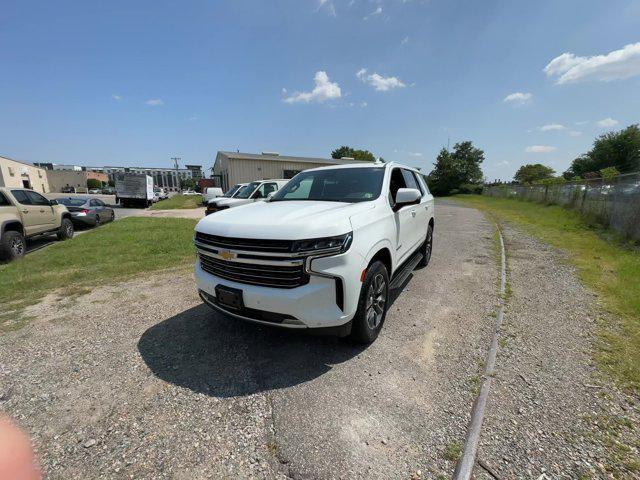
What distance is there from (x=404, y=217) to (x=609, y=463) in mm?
2829

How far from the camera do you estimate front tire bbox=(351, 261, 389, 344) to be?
2824 millimetres

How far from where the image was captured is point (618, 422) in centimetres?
218

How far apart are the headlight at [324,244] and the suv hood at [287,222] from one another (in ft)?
0.14

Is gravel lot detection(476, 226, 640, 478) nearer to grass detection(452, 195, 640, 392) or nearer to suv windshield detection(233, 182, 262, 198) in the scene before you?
grass detection(452, 195, 640, 392)

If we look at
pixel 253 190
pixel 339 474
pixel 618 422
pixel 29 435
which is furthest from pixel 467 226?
pixel 29 435

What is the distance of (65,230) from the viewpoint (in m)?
9.63

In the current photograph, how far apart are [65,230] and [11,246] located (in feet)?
9.73

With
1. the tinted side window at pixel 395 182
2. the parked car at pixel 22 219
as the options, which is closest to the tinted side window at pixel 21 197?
the parked car at pixel 22 219

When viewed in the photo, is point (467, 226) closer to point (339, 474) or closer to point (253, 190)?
point (253, 190)

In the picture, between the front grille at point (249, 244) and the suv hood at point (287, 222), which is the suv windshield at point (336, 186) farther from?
the front grille at point (249, 244)

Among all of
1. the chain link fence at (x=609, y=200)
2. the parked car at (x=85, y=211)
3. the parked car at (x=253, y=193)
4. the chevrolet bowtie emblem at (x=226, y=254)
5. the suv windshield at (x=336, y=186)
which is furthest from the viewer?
the parked car at (x=85, y=211)

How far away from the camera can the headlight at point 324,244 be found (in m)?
2.47

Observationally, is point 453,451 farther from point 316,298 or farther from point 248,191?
point 248,191

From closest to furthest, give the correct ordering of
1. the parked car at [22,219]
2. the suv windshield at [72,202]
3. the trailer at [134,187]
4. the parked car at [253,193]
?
the parked car at [22,219] < the parked car at [253,193] < the suv windshield at [72,202] < the trailer at [134,187]
